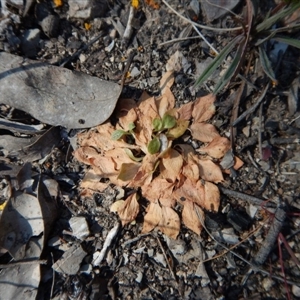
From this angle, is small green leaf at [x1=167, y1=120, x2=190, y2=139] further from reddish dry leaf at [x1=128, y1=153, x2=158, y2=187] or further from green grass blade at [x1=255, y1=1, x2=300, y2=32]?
green grass blade at [x1=255, y1=1, x2=300, y2=32]

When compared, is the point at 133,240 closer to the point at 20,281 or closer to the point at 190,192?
the point at 190,192

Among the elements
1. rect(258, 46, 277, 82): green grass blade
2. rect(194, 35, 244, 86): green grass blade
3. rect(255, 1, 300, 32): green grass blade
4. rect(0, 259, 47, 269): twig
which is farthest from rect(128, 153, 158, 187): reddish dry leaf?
rect(255, 1, 300, 32): green grass blade

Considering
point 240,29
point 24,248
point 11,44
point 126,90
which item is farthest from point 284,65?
point 24,248

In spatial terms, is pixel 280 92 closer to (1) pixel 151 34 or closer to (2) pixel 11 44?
(1) pixel 151 34

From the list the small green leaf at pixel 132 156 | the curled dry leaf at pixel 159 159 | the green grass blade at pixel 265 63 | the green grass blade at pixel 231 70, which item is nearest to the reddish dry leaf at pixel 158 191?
the curled dry leaf at pixel 159 159

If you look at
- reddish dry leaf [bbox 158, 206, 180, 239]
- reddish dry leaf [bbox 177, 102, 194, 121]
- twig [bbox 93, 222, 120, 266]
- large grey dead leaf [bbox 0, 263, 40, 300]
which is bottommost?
large grey dead leaf [bbox 0, 263, 40, 300]

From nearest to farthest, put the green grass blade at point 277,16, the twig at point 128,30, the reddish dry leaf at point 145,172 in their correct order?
A: the green grass blade at point 277,16
the reddish dry leaf at point 145,172
the twig at point 128,30

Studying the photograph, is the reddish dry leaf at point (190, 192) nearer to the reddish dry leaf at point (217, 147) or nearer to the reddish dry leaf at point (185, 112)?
Result: the reddish dry leaf at point (217, 147)
